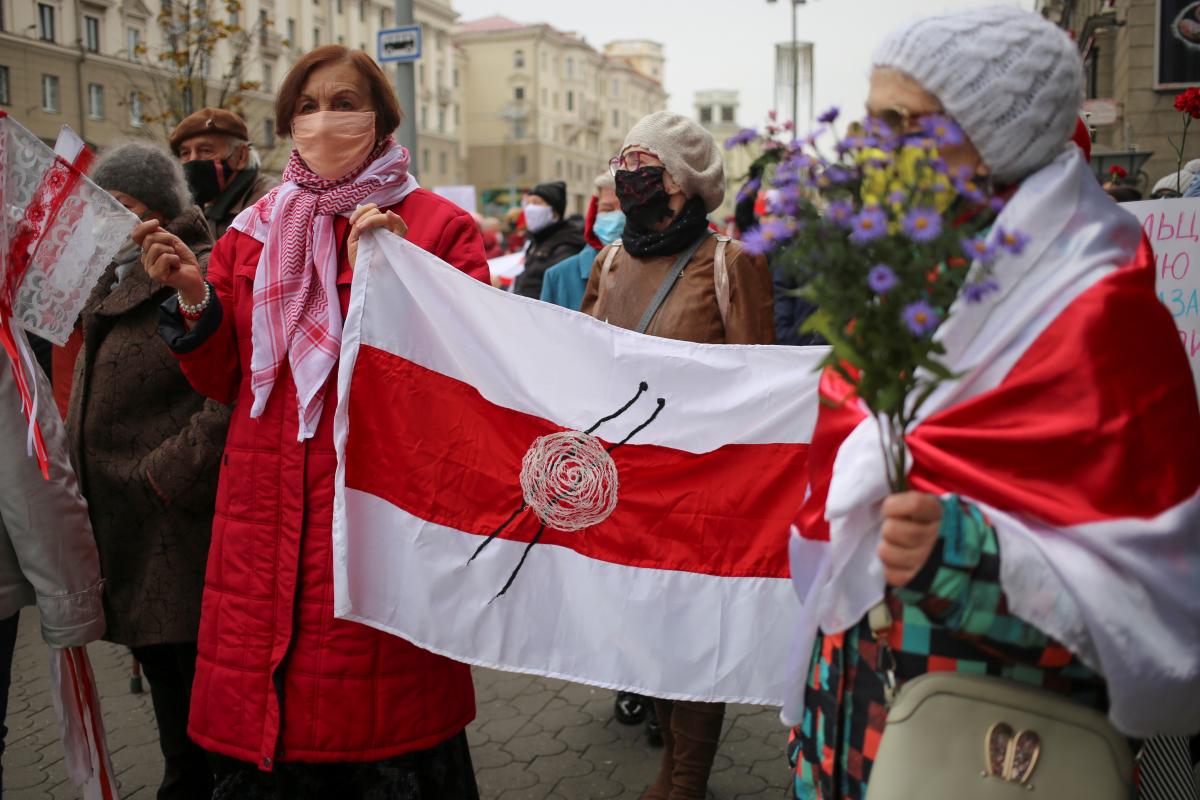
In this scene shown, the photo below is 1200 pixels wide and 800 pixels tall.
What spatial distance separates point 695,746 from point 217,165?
10.1 ft

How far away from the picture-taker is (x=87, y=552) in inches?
Answer: 128

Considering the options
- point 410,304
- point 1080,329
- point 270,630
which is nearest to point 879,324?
point 1080,329

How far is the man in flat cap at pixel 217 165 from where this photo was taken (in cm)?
464

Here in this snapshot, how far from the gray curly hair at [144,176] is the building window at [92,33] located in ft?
143

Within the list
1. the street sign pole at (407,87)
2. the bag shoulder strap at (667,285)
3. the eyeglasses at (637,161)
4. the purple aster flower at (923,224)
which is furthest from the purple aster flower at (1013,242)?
the street sign pole at (407,87)

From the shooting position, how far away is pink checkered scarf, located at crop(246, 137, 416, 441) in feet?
9.70

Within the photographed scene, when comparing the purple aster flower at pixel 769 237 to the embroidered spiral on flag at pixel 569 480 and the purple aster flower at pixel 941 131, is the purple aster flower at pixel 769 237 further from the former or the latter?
the embroidered spiral on flag at pixel 569 480

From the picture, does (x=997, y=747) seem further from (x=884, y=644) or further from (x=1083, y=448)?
(x=1083, y=448)

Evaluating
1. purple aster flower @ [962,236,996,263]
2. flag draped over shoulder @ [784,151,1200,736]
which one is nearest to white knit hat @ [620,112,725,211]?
flag draped over shoulder @ [784,151,1200,736]

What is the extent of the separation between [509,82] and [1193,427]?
322 ft

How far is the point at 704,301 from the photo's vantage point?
381 centimetres

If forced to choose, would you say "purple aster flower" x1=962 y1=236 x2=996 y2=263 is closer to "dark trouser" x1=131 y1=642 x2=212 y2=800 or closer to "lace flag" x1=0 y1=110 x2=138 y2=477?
"lace flag" x1=0 y1=110 x2=138 y2=477

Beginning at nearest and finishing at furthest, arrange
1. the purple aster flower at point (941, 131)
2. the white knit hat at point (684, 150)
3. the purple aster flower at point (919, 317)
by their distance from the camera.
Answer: the purple aster flower at point (919, 317)
the purple aster flower at point (941, 131)
the white knit hat at point (684, 150)

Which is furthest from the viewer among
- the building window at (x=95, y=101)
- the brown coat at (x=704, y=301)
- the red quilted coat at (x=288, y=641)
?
the building window at (x=95, y=101)
